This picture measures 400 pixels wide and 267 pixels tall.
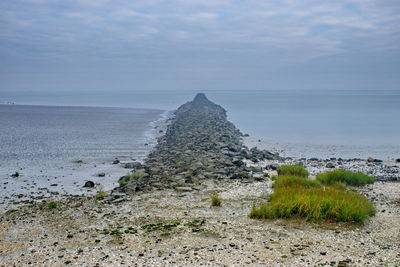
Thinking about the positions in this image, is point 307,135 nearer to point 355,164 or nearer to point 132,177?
point 355,164

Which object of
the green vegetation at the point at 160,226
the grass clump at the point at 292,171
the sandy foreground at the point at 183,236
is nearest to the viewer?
the sandy foreground at the point at 183,236

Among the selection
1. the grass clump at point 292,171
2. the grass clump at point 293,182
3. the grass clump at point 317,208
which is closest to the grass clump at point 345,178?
the grass clump at point 293,182

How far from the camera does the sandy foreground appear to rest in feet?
32.2

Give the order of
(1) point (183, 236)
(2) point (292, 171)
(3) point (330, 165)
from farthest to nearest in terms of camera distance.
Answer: (3) point (330, 165) → (2) point (292, 171) → (1) point (183, 236)

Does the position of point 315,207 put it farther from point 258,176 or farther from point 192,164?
point 192,164

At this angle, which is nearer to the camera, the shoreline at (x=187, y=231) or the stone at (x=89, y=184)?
the shoreline at (x=187, y=231)

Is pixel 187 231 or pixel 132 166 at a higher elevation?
pixel 187 231

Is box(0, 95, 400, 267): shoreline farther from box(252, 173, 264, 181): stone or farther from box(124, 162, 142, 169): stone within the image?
box(124, 162, 142, 169): stone

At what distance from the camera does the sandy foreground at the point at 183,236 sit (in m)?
9.83

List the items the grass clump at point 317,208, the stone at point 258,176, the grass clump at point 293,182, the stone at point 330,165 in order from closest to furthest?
the grass clump at point 317,208 → the grass clump at point 293,182 → the stone at point 258,176 → the stone at point 330,165

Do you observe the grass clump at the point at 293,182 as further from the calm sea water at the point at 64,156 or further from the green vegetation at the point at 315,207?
the calm sea water at the point at 64,156

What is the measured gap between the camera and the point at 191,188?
17.2 meters

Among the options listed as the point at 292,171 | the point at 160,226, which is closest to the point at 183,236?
the point at 160,226

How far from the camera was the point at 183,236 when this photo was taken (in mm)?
11328
